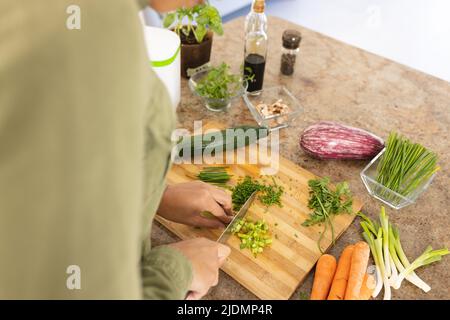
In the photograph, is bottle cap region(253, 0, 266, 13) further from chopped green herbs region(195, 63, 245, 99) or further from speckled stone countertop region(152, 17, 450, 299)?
speckled stone countertop region(152, 17, 450, 299)

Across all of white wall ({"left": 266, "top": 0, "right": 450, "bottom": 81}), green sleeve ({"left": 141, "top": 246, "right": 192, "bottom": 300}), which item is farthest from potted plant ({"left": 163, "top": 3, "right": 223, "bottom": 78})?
white wall ({"left": 266, "top": 0, "right": 450, "bottom": 81})

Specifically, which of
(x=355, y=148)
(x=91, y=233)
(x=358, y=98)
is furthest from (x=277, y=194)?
(x=91, y=233)

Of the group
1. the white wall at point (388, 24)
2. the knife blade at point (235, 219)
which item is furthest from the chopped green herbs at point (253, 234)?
the white wall at point (388, 24)

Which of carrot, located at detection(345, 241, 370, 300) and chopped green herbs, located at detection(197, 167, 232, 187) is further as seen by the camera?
chopped green herbs, located at detection(197, 167, 232, 187)

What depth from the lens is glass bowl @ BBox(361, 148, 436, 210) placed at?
1239 mm

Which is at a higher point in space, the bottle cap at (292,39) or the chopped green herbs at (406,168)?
the bottle cap at (292,39)

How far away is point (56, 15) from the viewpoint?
1.44 feet

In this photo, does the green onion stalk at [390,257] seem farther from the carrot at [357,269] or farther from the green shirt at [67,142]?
the green shirt at [67,142]

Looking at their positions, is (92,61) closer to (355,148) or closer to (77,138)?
(77,138)

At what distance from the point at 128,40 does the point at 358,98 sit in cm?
145

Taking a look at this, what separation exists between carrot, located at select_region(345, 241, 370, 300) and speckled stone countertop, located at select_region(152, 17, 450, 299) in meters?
0.07

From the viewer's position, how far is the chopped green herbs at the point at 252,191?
1242 millimetres

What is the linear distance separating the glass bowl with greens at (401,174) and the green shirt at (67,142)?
3.29ft

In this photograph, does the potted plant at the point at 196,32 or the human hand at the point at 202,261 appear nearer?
the human hand at the point at 202,261
